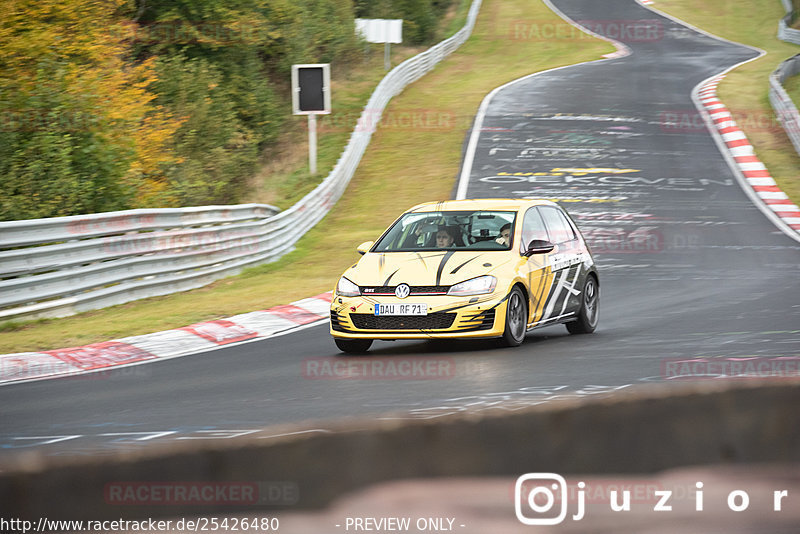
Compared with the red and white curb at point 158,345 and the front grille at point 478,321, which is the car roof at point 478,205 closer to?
the front grille at point 478,321

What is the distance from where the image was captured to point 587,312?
12.5 meters

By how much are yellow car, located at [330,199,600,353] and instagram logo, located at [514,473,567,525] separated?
20.7 feet

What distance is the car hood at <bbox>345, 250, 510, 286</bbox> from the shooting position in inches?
421

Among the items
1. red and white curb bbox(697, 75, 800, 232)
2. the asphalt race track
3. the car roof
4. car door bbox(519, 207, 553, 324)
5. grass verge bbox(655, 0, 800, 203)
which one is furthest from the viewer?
grass verge bbox(655, 0, 800, 203)

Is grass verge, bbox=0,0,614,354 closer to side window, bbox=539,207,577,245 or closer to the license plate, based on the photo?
the license plate

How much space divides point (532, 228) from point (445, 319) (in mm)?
1967

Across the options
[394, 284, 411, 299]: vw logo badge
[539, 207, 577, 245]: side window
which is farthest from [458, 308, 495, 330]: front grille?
[539, 207, 577, 245]: side window

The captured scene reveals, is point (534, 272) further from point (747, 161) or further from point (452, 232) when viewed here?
point (747, 161)

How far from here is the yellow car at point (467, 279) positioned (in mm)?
10523

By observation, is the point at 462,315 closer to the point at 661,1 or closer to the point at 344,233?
the point at 344,233

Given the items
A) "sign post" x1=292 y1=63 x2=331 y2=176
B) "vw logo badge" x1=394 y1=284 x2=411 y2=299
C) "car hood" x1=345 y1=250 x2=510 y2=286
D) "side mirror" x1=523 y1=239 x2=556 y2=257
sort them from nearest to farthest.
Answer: "vw logo badge" x1=394 y1=284 x2=411 y2=299, "car hood" x1=345 y1=250 x2=510 y2=286, "side mirror" x1=523 y1=239 x2=556 y2=257, "sign post" x1=292 y1=63 x2=331 y2=176

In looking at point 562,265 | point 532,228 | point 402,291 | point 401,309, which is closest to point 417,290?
point 402,291

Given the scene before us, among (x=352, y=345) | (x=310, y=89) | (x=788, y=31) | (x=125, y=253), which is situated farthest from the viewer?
(x=788, y=31)

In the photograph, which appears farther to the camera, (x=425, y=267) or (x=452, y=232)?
(x=452, y=232)
